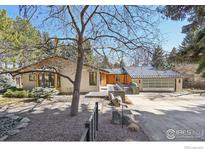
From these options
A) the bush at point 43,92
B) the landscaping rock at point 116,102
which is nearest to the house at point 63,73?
the bush at point 43,92

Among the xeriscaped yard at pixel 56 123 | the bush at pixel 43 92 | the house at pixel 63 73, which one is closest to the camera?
the xeriscaped yard at pixel 56 123

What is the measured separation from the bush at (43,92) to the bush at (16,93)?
140mm

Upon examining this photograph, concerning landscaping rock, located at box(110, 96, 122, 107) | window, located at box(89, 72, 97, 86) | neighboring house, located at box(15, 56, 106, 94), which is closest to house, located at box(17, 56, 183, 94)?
neighboring house, located at box(15, 56, 106, 94)

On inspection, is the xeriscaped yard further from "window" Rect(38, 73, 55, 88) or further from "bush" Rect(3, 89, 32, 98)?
"window" Rect(38, 73, 55, 88)

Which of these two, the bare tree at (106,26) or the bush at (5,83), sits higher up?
the bare tree at (106,26)

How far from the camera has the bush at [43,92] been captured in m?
4.16

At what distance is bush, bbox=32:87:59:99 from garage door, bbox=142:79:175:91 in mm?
2832

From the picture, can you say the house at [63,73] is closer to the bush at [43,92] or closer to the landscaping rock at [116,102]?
the bush at [43,92]

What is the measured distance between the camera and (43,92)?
163 inches

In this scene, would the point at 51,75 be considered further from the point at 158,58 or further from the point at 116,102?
the point at 158,58

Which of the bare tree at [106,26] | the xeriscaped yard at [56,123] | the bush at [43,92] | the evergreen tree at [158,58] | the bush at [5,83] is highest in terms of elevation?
the bare tree at [106,26]

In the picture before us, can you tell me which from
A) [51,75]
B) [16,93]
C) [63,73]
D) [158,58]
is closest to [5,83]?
[16,93]

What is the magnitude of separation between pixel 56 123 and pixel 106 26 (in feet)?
6.08
